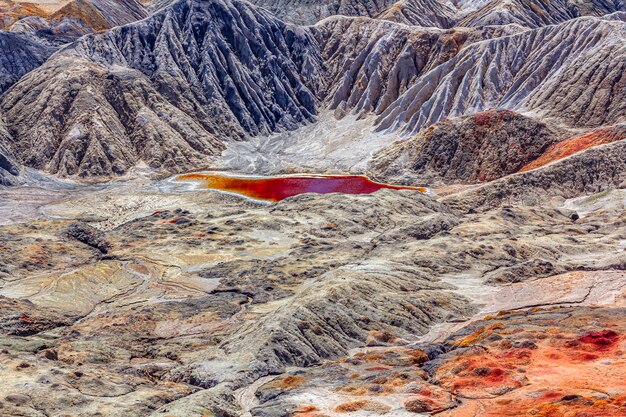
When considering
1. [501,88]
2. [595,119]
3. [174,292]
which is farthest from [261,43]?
[174,292]

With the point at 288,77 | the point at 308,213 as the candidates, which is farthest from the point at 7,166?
the point at 288,77

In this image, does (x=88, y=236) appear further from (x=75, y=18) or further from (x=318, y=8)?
(x=318, y=8)

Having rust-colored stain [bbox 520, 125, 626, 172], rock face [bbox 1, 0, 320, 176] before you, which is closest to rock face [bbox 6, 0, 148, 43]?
rock face [bbox 1, 0, 320, 176]

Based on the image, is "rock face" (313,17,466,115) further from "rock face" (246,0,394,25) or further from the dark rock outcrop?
the dark rock outcrop

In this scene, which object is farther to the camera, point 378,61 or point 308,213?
point 378,61

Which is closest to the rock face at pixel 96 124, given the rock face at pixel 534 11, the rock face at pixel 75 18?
the rock face at pixel 75 18

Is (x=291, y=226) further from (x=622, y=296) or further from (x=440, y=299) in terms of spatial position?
(x=622, y=296)
